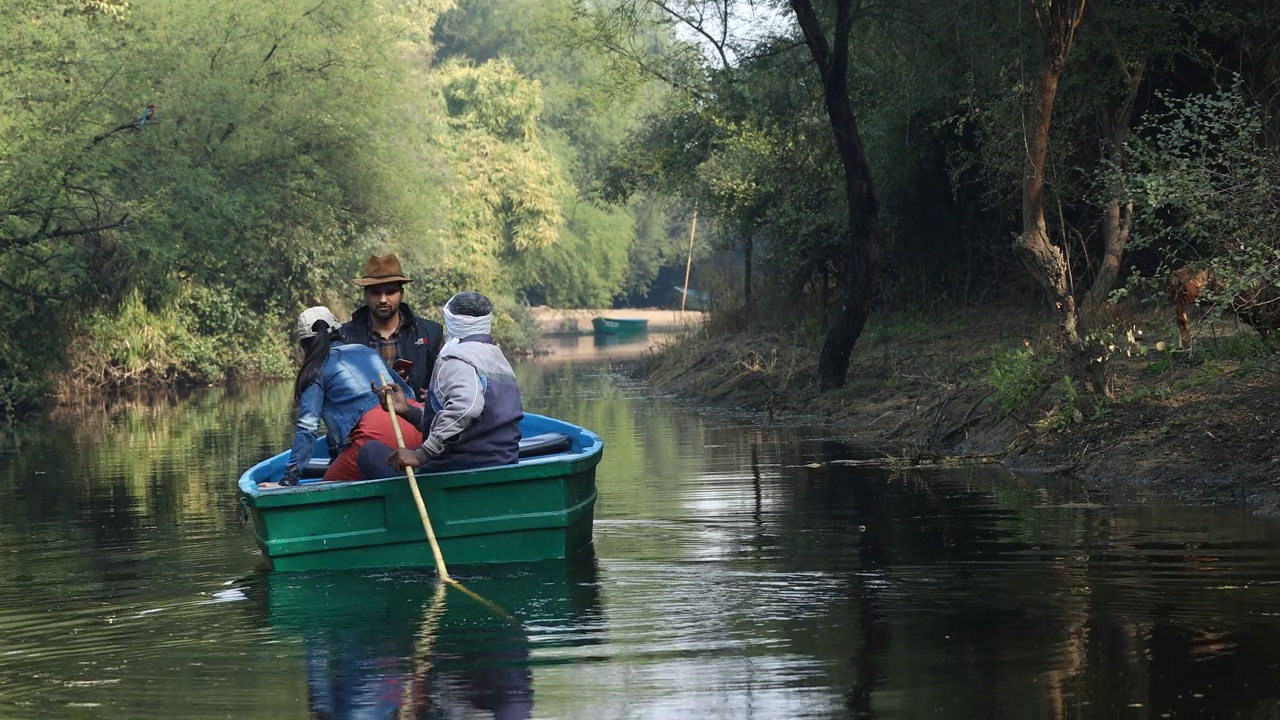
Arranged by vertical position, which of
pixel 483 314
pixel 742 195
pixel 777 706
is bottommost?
pixel 777 706

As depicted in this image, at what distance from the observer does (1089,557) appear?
10211 mm

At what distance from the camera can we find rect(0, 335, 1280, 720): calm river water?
7145 mm

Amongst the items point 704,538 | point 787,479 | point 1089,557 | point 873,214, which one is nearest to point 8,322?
point 873,214

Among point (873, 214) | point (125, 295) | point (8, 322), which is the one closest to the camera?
point (873, 214)

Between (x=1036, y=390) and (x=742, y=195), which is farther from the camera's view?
(x=742, y=195)

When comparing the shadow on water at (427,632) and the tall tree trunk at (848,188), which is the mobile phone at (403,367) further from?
the tall tree trunk at (848,188)

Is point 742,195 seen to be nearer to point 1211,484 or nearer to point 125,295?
point 125,295

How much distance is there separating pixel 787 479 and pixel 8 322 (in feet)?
67.0

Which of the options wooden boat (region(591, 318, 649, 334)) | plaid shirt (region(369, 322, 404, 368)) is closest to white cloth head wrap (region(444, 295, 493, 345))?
plaid shirt (region(369, 322, 404, 368))

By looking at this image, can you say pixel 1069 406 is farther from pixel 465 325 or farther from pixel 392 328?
pixel 465 325

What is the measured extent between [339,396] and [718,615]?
345 centimetres

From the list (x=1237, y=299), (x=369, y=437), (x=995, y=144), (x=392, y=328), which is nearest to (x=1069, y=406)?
(x=1237, y=299)

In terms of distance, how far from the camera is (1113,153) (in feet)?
63.9

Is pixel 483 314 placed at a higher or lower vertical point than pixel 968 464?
higher
